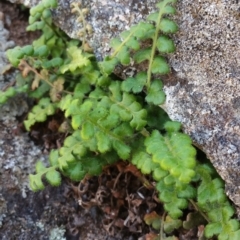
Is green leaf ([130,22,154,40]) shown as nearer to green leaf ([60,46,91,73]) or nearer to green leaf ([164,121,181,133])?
green leaf ([60,46,91,73])

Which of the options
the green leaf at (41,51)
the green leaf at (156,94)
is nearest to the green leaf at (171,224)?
the green leaf at (156,94)

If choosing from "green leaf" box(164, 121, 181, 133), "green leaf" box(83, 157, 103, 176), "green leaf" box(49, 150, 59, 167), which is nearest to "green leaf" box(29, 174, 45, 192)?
"green leaf" box(49, 150, 59, 167)

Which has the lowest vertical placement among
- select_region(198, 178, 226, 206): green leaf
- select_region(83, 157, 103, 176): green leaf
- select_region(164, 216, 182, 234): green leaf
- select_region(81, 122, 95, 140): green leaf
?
select_region(164, 216, 182, 234): green leaf

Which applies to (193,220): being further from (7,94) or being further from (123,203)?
(7,94)

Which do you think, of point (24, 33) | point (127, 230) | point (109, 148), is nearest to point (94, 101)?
point (109, 148)

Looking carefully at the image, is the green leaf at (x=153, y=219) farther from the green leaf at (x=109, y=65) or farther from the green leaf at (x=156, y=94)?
the green leaf at (x=109, y=65)
